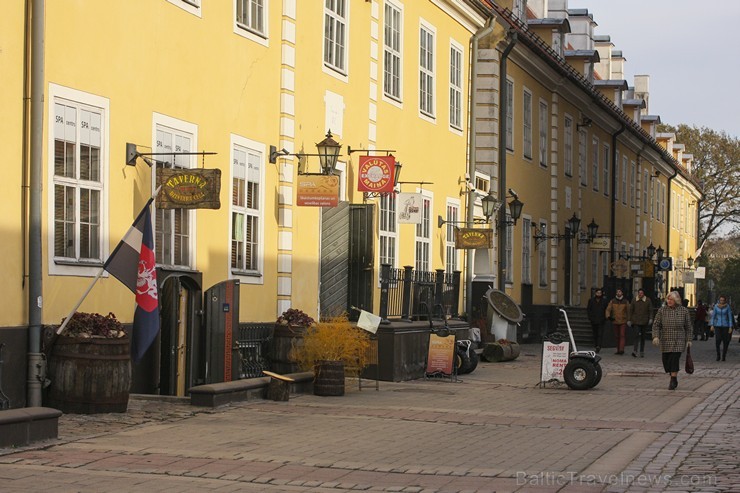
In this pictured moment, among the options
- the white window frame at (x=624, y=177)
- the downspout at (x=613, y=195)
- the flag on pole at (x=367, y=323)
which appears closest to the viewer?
the flag on pole at (x=367, y=323)

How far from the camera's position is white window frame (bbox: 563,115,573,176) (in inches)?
1581

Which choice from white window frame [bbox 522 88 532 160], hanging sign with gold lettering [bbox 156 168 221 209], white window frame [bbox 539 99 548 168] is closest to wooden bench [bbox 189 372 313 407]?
hanging sign with gold lettering [bbox 156 168 221 209]

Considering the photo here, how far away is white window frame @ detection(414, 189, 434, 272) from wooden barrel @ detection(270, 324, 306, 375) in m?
7.61

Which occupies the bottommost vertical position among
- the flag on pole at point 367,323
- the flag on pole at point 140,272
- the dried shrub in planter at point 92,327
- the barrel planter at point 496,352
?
the barrel planter at point 496,352

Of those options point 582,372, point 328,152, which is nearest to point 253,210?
point 328,152

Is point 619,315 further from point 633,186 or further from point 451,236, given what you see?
point 633,186

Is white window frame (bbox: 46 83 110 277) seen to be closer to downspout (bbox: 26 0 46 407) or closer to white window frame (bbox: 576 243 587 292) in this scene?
downspout (bbox: 26 0 46 407)

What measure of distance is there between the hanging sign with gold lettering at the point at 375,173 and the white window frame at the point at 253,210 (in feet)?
10.3

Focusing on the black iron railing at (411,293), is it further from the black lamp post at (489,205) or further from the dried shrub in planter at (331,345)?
the black lamp post at (489,205)

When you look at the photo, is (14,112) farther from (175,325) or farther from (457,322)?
(457,322)

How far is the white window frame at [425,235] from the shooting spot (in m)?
25.7

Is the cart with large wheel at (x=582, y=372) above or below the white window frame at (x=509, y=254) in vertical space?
below

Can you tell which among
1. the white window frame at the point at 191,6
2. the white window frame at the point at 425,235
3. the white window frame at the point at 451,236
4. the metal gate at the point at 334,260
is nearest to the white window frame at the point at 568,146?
the white window frame at the point at 451,236

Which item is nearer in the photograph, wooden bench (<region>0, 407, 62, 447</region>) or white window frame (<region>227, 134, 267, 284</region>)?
wooden bench (<region>0, 407, 62, 447</region>)
